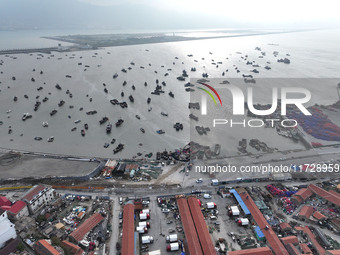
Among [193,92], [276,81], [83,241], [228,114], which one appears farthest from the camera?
[276,81]

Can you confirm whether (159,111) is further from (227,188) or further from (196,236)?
(196,236)

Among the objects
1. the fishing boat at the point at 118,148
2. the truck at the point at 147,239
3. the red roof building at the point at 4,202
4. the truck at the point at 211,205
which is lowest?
the truck at the point at 147,239

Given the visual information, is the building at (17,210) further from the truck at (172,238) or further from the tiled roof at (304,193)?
the tiled roof at (304,193)

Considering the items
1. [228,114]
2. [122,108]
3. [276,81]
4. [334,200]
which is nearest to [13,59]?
[122,108]

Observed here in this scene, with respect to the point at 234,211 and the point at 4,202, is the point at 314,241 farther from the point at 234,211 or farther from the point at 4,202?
the point at 4,202

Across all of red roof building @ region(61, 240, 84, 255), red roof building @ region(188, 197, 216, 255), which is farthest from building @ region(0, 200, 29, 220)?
red roof building @ region(188, 197, 216, 255)

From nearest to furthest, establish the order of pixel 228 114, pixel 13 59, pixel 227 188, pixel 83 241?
pixel 83 241 < pixel 227 188 < pixel 228 114 < pixel 13 59

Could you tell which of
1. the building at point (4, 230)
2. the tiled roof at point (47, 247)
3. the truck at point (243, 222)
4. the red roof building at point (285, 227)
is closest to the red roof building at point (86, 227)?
the tiled roof at point (47, 247)
